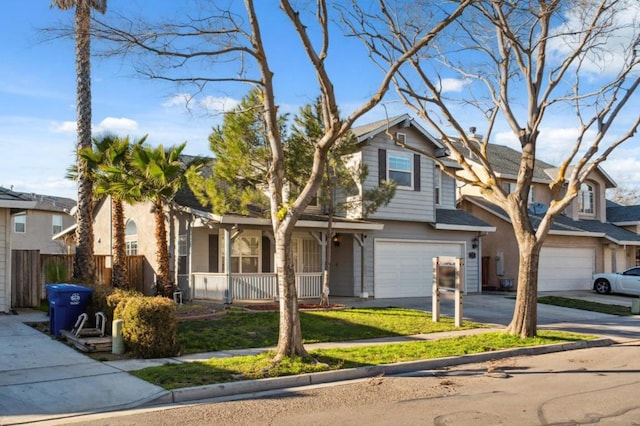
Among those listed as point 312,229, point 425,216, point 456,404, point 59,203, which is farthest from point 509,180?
point 59,203

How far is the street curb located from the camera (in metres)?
8.49

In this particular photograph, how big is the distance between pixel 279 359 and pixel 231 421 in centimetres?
294

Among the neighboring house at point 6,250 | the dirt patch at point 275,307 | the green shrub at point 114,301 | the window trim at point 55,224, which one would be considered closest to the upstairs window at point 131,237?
the neighboring house at point 6,250

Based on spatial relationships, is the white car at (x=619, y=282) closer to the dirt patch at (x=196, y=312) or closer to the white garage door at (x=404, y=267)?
the white garage door at (x=404, y=267)

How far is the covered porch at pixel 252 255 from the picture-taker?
19109 millimetres

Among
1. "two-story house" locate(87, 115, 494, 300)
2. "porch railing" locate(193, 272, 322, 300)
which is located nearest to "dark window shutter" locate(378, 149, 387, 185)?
"two-story house" locate(87, 115, 494, 300)

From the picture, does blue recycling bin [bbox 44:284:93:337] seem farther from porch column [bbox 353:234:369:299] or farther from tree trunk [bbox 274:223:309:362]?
porch column [bbox 353:234:369:299]

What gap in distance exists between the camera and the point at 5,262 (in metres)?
16.5

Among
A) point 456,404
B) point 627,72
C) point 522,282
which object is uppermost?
point 627,72

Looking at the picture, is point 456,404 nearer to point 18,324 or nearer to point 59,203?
point 18,324

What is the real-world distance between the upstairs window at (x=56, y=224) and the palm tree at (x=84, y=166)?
2212cm

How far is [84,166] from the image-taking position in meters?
18.7

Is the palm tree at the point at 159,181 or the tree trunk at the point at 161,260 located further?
the tree trunk at the point at 161,260

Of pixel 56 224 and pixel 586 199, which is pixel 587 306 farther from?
pixel 56 224
